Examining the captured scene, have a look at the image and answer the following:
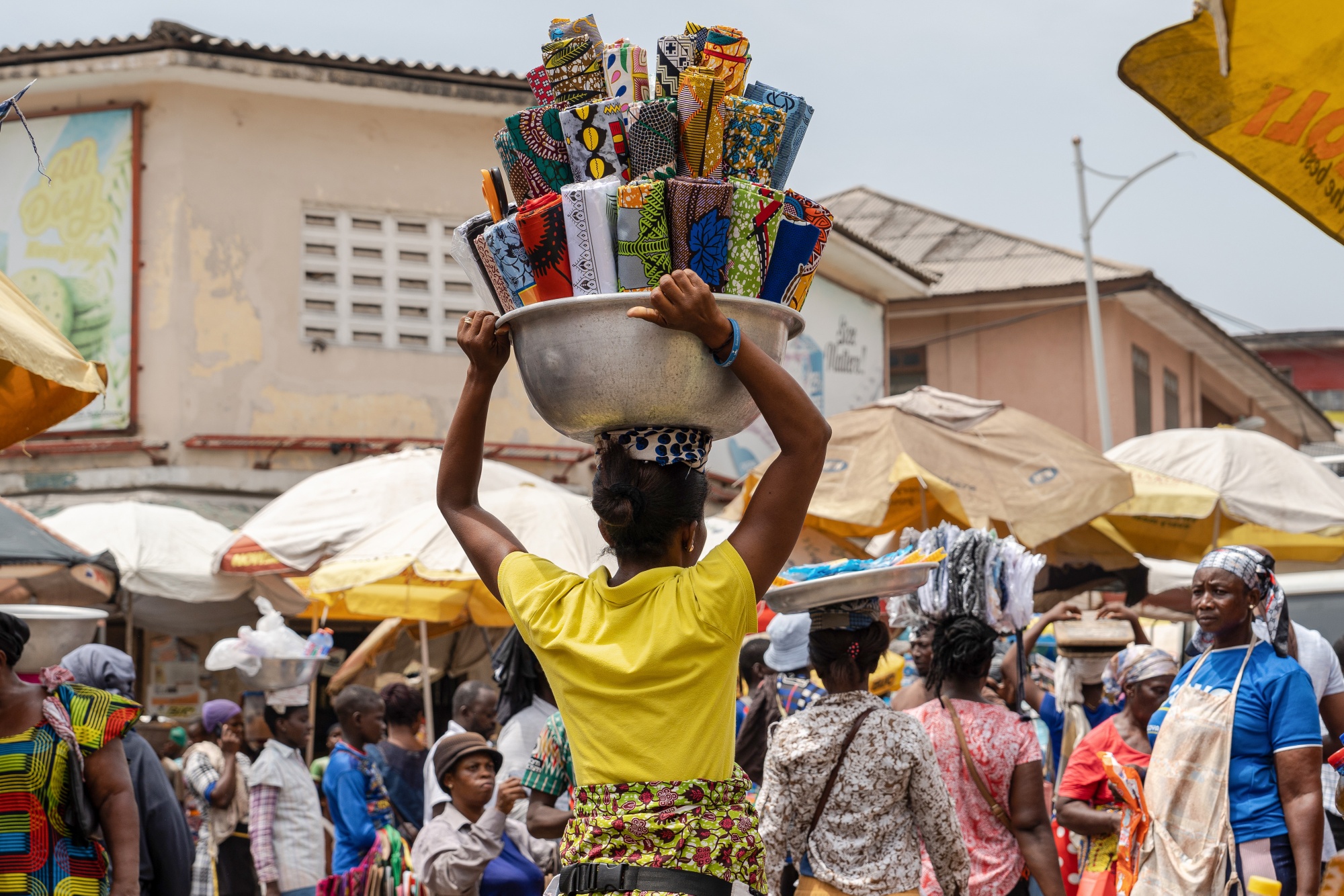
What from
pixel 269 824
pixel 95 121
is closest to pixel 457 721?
pixel 269 824

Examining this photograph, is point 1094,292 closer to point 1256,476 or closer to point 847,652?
point 1256,476

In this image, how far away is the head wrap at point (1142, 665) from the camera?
631 cm

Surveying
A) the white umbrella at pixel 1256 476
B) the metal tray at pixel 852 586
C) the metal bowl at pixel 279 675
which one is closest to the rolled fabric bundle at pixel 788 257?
the metal tray at pixel 852 586

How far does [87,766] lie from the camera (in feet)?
15.0

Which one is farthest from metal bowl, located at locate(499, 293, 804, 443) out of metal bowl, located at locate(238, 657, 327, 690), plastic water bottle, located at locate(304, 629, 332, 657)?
plastic water bottle, located at locate(304, 629, 332, 657)

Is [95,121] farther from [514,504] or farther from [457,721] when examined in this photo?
[457,721]

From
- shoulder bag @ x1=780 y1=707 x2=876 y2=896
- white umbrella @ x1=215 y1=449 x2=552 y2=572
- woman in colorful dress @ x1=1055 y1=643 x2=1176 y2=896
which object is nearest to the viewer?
shoulder bag @ x1=780 y1=707 x2=876 y2=896

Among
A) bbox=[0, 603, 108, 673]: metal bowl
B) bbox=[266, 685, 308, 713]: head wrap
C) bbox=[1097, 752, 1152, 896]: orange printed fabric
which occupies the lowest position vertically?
bbox=[1097, 752, 1152, 896]: orange printed fabric

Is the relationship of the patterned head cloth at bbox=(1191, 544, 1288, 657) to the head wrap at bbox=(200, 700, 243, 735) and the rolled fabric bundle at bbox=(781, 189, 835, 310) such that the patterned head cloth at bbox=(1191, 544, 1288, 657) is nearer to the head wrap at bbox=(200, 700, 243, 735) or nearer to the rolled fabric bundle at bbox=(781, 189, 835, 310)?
the rolled fabric bundle at bbox=(781, 189, 835, 310)

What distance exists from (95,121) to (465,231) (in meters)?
15.5

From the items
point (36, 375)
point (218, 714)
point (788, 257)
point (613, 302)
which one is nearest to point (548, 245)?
point (613, 302)

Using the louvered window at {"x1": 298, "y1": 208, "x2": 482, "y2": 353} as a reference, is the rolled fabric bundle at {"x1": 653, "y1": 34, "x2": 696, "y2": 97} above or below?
below

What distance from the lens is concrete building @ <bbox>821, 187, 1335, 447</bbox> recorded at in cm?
2417

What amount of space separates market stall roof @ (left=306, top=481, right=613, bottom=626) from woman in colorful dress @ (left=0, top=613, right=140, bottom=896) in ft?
15.0
